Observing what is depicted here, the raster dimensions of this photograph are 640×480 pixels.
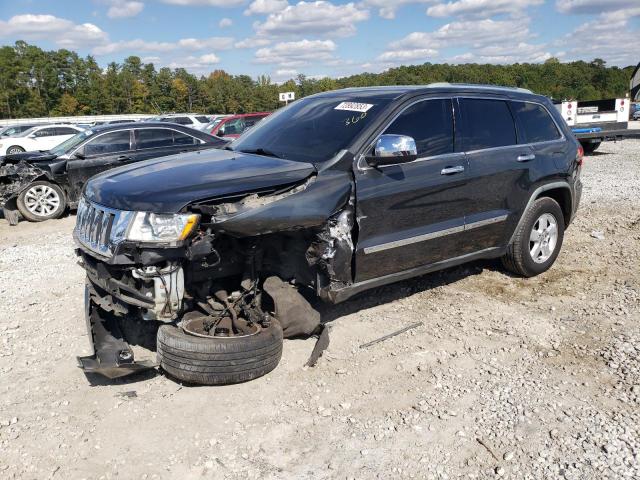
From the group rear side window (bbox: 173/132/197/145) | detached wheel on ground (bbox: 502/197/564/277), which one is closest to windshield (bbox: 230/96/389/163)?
detached wheel on ground (bbox: 502/197/564/277)

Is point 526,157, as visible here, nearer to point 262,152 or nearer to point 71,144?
point 262,152

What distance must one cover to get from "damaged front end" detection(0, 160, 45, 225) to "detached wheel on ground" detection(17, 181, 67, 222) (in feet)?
0.34

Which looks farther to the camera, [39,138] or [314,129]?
[39,138]

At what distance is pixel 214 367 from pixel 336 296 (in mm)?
1046

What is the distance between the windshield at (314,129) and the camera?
4320 millimetres

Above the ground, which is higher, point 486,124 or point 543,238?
point 486,124

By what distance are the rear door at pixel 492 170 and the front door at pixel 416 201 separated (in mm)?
154

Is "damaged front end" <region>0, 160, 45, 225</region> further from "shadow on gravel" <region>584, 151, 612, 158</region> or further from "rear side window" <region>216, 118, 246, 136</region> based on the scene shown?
"shadow on gravel" <region>584, 151, 612, 158</region>

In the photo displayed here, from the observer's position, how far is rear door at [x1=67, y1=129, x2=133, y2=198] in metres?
9.55

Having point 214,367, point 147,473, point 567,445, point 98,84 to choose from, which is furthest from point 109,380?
point 98,84

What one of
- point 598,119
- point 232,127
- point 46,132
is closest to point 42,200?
point 232,127

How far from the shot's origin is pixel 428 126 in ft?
15.3

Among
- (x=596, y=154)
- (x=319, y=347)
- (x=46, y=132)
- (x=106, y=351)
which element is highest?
(x=46, y=132)

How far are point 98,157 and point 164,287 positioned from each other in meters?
7.02
